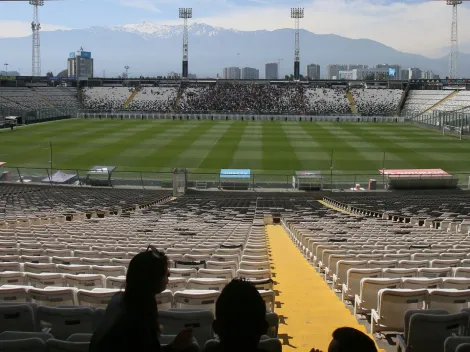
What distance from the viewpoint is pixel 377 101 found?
105312 millimetres

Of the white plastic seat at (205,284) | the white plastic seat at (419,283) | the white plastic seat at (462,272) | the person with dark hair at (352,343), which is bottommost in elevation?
the white plastic seat at (462,272)

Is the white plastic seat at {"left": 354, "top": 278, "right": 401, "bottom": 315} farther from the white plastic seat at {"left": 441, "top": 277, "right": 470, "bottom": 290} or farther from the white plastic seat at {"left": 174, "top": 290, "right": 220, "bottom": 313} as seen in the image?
the white plastic seat at {"left": 174, "top": 290, "right": 220, "bottom": 313}

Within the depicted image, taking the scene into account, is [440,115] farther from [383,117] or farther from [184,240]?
[184,240]

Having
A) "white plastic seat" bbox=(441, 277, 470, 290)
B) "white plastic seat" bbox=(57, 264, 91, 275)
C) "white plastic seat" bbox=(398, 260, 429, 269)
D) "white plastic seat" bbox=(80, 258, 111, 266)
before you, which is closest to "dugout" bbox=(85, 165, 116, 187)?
"white plastic seat" bbox=(80, 258, 111, 266)

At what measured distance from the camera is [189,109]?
339ft

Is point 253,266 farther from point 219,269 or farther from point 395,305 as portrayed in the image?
point 395,305

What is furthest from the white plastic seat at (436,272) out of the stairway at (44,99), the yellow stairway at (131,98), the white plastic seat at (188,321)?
the yellow stairway at (131,98)

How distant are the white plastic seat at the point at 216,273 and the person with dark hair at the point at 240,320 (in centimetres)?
401

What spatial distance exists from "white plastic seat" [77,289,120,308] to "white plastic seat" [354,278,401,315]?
2860 millimetres

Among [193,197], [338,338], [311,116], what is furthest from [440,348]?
[311,116]

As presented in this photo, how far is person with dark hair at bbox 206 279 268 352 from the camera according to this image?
116 inches

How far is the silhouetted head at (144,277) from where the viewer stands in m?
3.40

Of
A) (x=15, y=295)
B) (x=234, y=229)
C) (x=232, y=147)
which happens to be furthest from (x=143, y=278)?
(x=232, y=147)

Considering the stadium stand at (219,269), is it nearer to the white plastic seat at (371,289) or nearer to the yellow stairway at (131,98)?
the white plastic seat at (371,289)
